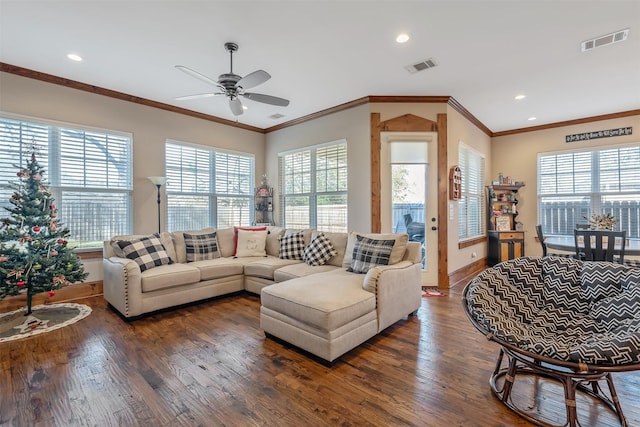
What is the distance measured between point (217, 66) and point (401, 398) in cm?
381

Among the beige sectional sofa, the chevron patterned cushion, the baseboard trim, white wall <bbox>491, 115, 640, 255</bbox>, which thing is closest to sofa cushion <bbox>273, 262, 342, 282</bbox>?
the beige sectional sofa

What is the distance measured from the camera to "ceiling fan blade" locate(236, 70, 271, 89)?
266 cm

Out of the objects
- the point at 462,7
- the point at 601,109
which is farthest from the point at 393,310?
the point at 601,109

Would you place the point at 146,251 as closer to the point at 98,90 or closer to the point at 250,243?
the point at 250,243

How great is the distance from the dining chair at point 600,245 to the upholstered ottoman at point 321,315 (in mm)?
2487

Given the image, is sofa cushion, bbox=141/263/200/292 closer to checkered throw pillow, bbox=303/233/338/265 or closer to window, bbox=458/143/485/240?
checkered throw pillow, bbox=303/233/338/265

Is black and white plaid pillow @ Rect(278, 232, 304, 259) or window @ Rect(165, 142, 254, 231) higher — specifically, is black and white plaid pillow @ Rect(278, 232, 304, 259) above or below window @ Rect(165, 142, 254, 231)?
below

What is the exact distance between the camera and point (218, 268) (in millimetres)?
3918

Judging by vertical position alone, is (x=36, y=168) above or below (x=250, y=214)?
above

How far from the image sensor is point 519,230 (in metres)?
6.07

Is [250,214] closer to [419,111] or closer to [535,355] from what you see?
[419,111]

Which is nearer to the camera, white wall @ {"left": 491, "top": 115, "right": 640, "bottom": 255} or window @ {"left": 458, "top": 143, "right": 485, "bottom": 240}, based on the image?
window @ {"left": 458, "top": 143, "right": 485, "bottom": 240}

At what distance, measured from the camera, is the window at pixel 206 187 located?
4961 mm

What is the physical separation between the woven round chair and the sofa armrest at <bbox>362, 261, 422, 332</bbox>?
84 cm
